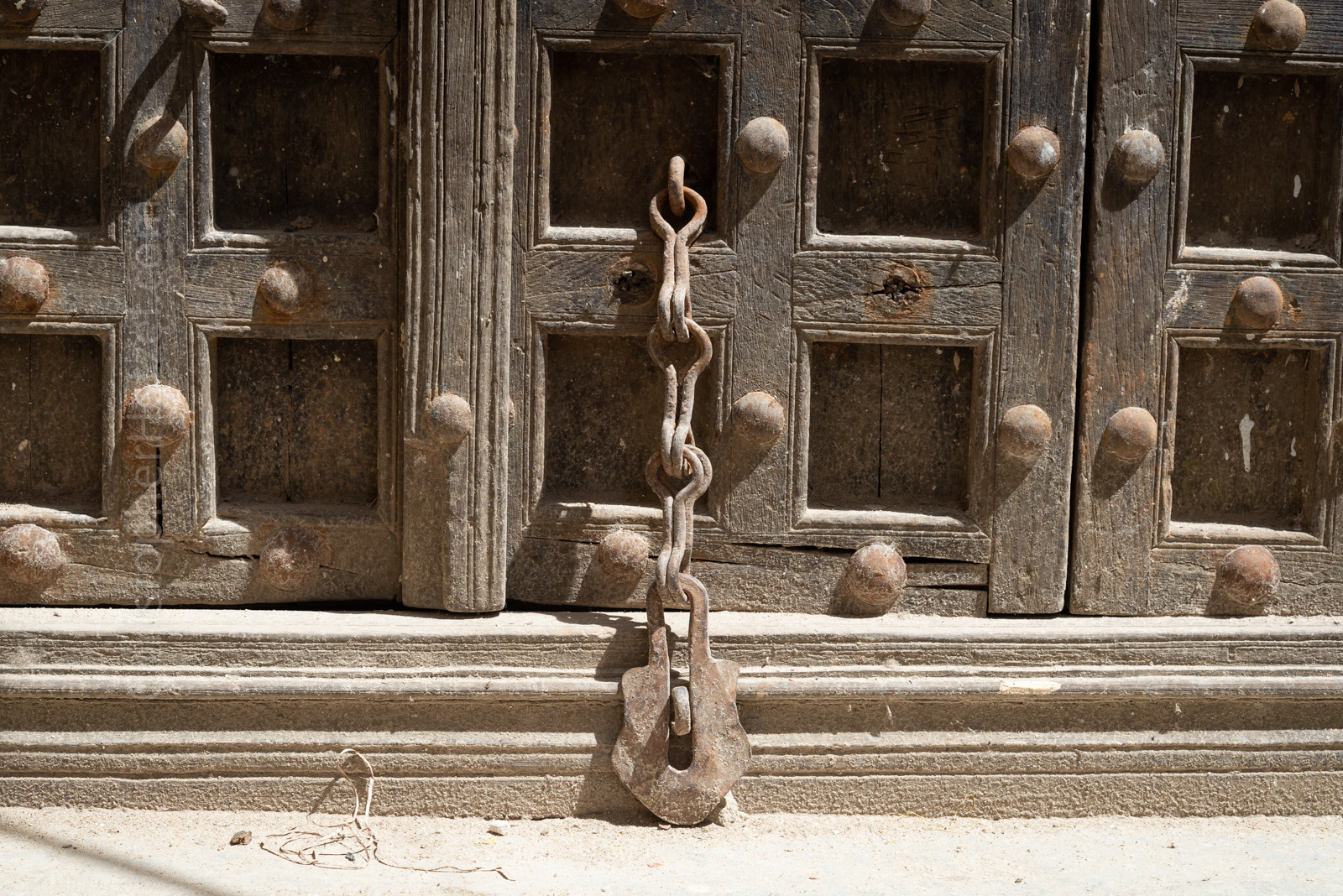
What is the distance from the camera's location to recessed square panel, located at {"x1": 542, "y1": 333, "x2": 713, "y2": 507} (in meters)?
1.88

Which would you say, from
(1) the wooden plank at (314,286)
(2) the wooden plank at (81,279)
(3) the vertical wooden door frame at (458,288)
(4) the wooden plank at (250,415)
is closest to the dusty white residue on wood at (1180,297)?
(3) the vertical wooden door frame at (458,288)

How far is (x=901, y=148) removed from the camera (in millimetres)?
1835

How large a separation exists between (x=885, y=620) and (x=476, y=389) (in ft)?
2.77

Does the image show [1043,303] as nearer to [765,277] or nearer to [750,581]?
[765,277]

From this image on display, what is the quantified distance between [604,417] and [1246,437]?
3.93ft

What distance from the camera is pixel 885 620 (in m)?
1.85

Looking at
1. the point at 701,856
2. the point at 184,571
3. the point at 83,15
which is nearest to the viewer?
the point at 701,856

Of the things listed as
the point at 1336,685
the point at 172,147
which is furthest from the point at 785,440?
the point at 172,147

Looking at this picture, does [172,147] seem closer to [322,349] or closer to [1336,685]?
[322,349]

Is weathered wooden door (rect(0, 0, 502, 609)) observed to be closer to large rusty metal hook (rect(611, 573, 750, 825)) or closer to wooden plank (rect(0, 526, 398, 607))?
wooden plank (rect(0, 526, 398, 607))

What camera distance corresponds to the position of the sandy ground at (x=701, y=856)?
158 centimetres

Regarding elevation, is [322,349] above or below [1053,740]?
above

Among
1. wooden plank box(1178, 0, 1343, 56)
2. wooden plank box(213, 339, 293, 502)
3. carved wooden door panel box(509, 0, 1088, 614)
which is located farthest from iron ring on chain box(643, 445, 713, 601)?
wooden plank box(1178, 0, 1343, 56)

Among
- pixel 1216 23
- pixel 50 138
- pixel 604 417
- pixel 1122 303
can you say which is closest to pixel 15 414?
pixel 50 138
